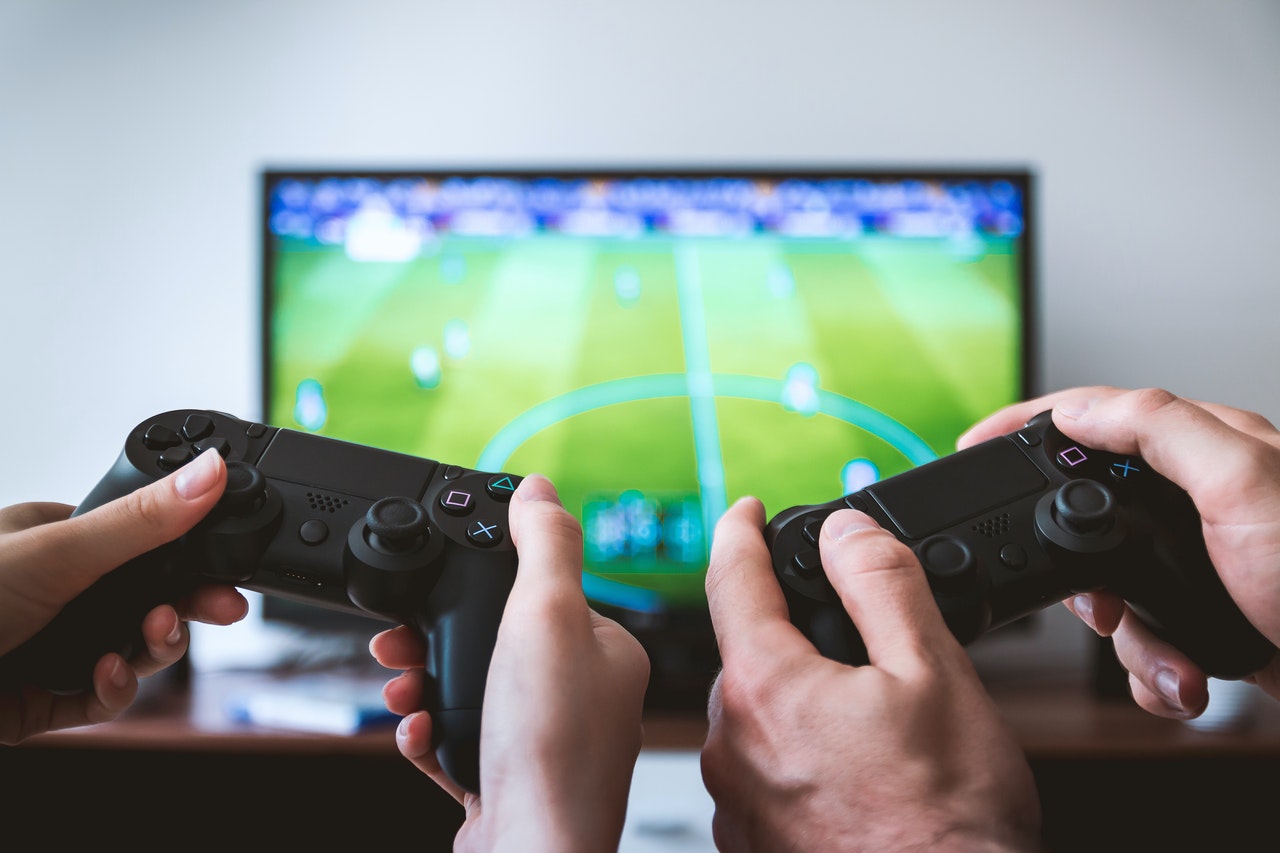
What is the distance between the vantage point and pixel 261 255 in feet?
4.42

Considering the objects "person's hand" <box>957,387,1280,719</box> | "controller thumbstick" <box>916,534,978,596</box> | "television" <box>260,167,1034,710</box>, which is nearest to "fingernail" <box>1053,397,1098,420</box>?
"person's hand" <box>957,387,1280,719</box>

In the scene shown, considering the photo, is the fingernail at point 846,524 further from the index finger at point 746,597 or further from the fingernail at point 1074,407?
the fingernail at point 1074,407

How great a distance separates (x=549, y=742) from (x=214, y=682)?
1.16 metres

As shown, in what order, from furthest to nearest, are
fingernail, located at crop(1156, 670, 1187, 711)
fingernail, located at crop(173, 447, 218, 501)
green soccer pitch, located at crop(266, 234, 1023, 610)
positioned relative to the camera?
green soccer pitch, located at crop(266, 234, 1023, 610) → fingernail, located at crop(1156, 670, 1187, 711) → fingernail, located at crop(173, 447, 218, 501)

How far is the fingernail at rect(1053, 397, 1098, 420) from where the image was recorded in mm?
580

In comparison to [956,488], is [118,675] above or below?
below

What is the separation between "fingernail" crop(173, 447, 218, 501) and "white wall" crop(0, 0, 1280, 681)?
3.76 ft

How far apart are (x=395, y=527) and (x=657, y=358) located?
2.84 feet

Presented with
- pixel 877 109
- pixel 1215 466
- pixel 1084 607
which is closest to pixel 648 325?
pixel 877 109

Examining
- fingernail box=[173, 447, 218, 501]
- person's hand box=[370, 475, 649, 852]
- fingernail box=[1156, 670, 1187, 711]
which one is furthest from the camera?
fingernail box=[1156, 670, 1187, 711]

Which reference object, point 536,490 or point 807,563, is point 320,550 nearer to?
point 536,490

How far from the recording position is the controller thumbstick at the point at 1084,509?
1.73 feet

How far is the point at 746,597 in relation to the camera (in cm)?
50

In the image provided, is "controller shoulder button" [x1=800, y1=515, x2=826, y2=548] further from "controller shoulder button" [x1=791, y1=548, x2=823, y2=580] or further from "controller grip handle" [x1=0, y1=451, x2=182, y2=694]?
"controller grip handle" [x1=0, y1=451, x2=182, y2=694]
